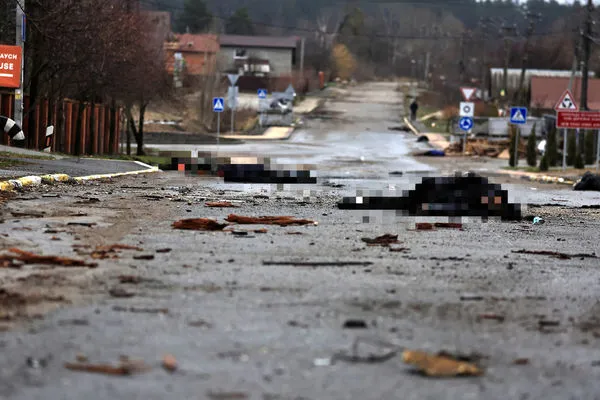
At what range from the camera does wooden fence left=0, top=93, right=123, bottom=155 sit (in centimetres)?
3894

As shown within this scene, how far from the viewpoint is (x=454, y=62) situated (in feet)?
593

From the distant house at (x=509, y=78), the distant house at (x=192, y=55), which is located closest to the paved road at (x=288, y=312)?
the distant house at (x=192, y=55)

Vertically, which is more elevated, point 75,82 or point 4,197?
point 75,82

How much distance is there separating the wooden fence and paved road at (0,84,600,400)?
24745 mm

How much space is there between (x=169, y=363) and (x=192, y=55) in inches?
4533

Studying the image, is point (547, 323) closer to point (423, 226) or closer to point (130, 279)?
point (130, 279)

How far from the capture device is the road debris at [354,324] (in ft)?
24.5

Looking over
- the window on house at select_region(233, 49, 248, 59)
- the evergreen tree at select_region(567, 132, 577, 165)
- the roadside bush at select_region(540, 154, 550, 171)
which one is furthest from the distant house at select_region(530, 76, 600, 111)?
the window on house at select_region(233, 49, 248, 59)

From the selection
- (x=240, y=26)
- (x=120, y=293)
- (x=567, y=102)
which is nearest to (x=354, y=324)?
(x=120, y=293)

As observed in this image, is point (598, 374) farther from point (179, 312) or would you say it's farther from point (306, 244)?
point (306, 244)

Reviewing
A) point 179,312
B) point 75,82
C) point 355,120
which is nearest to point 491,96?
point 355,120

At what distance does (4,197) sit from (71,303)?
9321 mm

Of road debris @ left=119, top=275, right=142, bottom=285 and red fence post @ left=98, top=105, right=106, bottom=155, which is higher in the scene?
red fence post @ left=98, top=105, right=106, bottom=155

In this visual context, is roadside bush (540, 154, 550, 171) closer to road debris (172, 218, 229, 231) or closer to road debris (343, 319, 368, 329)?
road debris (172, 218, 229, 231)
